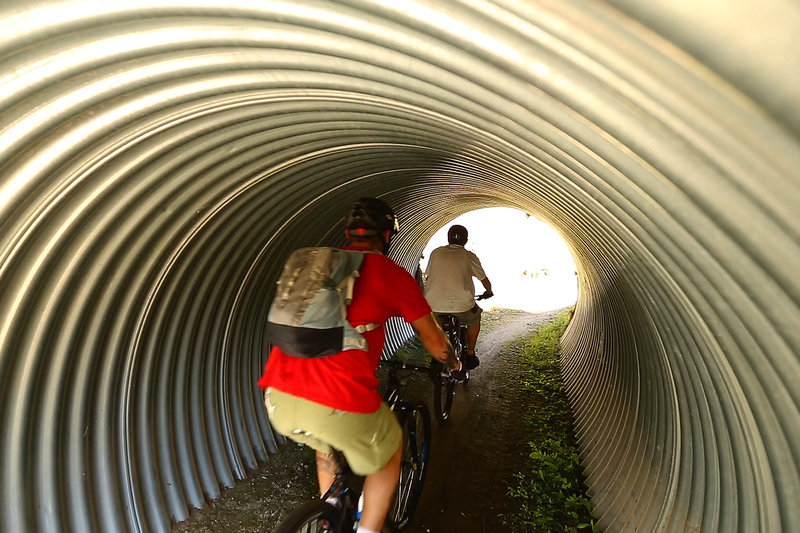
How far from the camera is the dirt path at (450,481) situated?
385 centimetres

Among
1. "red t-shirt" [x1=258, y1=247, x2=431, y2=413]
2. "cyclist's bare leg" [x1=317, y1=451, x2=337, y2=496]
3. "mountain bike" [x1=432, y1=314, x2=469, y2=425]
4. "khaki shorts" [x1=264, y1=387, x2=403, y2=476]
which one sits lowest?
"cyclist's bare leg" [x1=317, y1=451, x2=337, y2=496]

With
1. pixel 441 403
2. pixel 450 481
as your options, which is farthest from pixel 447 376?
pixel 450 481

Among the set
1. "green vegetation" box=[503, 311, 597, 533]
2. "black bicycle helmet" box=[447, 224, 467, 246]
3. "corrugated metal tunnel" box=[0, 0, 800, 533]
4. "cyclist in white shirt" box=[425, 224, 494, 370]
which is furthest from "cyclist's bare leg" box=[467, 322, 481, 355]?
"corrugated metal tunnel" box=[0, 0, 800, 533]

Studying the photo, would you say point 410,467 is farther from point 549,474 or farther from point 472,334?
point 472,334

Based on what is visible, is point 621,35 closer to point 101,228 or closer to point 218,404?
point 101,228

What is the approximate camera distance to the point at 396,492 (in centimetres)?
364

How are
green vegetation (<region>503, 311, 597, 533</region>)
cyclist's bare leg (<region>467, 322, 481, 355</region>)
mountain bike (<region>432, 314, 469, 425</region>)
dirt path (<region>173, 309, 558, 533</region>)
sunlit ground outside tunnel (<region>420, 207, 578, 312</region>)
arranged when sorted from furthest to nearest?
sunlit ground outside tunnel (<region>420, 207, 578, 312</region>)
cyclist's bare leg (<region>467, 322, 481, 355</region>)
mountain bike (<region>432, 314, 469, 425</region>)
green vegetation (<region>503, 311, 597, 533</region>)
dirt path (<region>173, 309, 558, 533</region>)

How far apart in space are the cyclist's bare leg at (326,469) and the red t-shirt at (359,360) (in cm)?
47

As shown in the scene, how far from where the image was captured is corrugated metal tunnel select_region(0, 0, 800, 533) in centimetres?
111

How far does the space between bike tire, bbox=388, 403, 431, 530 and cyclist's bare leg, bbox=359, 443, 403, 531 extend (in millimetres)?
826

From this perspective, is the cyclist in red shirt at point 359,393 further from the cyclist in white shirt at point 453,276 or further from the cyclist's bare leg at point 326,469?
the cyclist in white shirt at point 453,276

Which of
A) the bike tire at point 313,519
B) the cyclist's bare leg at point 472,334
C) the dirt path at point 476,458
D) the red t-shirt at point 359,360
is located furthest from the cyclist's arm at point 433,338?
the cyclist's bare leg at point 472,334

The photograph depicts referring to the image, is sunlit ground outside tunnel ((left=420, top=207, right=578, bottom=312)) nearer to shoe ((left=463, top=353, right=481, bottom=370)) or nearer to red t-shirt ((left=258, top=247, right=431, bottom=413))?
shoe ((left=463, top=353, right=481, bottom=370))

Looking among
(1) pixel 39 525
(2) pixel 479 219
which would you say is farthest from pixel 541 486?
(2) pixel 479 219
